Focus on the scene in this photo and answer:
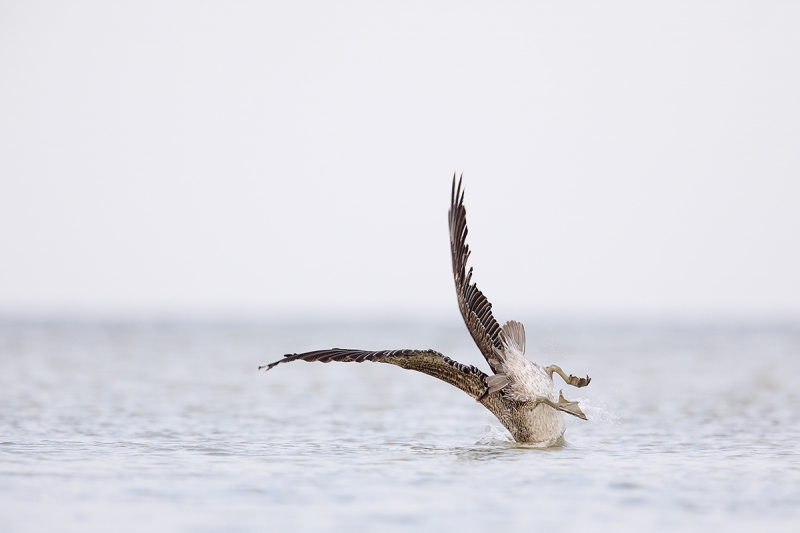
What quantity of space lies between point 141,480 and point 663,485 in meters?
4.58

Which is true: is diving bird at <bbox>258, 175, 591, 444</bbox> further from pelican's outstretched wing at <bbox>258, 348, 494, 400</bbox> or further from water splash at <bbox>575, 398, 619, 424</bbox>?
water splash at <bbox>575, 398, 619, 424</bbox>

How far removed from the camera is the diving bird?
1020cm

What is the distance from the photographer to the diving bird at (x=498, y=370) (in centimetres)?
1020

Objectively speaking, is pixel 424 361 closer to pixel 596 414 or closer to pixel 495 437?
pixel 495 437

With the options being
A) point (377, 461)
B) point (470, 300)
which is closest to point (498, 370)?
point (470, 300)

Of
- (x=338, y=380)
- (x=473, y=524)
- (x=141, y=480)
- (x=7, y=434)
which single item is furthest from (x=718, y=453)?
(x=338, y=380)

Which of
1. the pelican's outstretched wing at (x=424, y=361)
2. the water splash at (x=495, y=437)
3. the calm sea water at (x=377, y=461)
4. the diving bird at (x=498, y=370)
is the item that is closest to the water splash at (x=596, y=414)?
the calm sea water at (x=377, y=461)

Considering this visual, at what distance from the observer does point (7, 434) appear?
37.6ft

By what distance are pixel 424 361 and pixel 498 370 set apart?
2.98ft

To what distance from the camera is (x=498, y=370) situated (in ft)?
34.4

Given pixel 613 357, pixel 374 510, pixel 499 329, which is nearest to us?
pixel 374 510

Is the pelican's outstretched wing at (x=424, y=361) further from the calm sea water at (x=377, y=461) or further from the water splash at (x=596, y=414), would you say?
the water splash at (x=596, y=414)

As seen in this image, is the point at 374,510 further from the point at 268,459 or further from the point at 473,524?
the point at 268,459

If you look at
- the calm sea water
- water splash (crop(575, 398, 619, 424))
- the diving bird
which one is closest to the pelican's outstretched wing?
the diving bird
